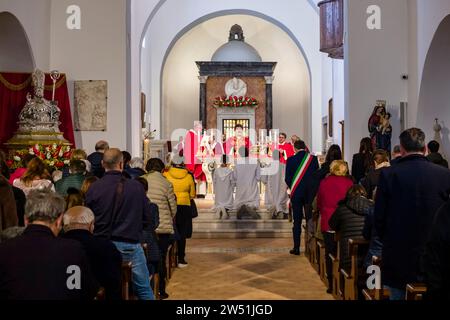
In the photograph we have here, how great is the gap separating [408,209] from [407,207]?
15mm

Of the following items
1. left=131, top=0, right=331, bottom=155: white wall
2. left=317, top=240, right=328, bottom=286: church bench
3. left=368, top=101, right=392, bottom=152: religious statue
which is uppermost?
left=131, top=0, right=331, bottom=155: white wall

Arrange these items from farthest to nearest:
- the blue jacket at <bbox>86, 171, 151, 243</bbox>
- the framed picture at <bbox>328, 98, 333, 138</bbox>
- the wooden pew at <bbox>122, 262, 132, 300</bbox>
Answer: the framed picture at <bbox>328, 98, 333, 138</bbox> → the blue jacket at <bbox>86, 171, 151, 243</bbox> → the wooden pew at <bbox>122, 262, 132, 300</bbox>

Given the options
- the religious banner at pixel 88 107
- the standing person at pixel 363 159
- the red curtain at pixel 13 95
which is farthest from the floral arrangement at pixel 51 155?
the standing person at pixel 363 159

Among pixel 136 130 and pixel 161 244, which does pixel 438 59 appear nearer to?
pixel 161 244

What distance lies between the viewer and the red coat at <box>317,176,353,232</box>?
7516 millimetres

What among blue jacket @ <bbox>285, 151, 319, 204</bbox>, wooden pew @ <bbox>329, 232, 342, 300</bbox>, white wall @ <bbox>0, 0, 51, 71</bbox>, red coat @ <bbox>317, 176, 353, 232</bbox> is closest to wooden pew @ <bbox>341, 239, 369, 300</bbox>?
wooden pew @ <bbox>329, 232, 342, 300</bbox>

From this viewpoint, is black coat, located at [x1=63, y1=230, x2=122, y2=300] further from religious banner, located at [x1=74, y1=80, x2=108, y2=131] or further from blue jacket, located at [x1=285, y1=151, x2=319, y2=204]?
religious banner, located at [x1=74, y1=80, x2=108, y2=131]

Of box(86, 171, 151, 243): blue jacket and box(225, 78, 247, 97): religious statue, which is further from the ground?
box(225, 78, 247, 97): religious statue

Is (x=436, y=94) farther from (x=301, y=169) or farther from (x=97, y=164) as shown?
(x=97, y=164)

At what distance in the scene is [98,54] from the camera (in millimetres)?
12227

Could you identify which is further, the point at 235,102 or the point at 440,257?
the point at 235,102

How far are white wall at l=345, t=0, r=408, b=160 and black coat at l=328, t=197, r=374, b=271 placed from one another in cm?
595

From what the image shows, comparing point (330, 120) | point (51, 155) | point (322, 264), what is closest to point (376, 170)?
point (322, 264)
